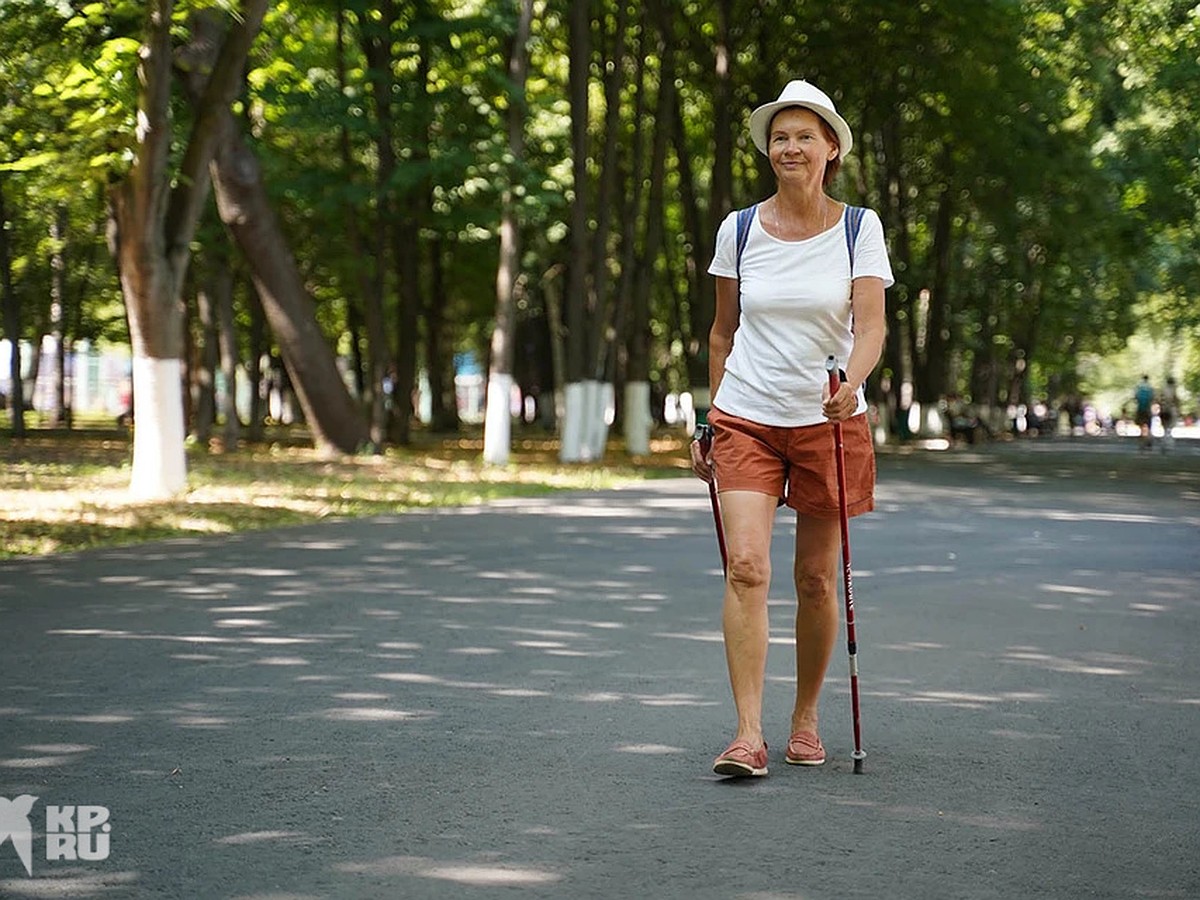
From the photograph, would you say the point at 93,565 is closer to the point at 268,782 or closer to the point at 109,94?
the point at 109,94

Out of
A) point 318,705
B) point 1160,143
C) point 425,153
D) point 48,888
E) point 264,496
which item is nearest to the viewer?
point 48,888

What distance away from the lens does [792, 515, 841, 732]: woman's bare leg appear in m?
6.43

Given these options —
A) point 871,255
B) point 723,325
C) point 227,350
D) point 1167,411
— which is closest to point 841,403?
point 871,255

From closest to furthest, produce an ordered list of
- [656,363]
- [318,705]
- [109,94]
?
[318,705], [109,94], [656,363]

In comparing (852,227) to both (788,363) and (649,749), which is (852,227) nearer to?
(788,363)

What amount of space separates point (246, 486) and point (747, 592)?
15.8 meters

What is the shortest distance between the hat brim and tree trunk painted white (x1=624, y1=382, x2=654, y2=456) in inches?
1106

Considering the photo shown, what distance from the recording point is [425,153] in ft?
97.9

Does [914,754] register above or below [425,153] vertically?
below

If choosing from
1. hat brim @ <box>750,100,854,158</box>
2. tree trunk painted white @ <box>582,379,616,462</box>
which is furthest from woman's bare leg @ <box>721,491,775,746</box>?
tree trunk painted white @ <box>582,379,616,462</box>

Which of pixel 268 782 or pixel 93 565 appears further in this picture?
pixel 93 565

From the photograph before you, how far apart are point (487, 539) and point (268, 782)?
9751 millimetres

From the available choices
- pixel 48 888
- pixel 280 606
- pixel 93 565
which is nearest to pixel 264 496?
pixel 93 565

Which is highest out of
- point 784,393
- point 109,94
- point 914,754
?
point 109,94
